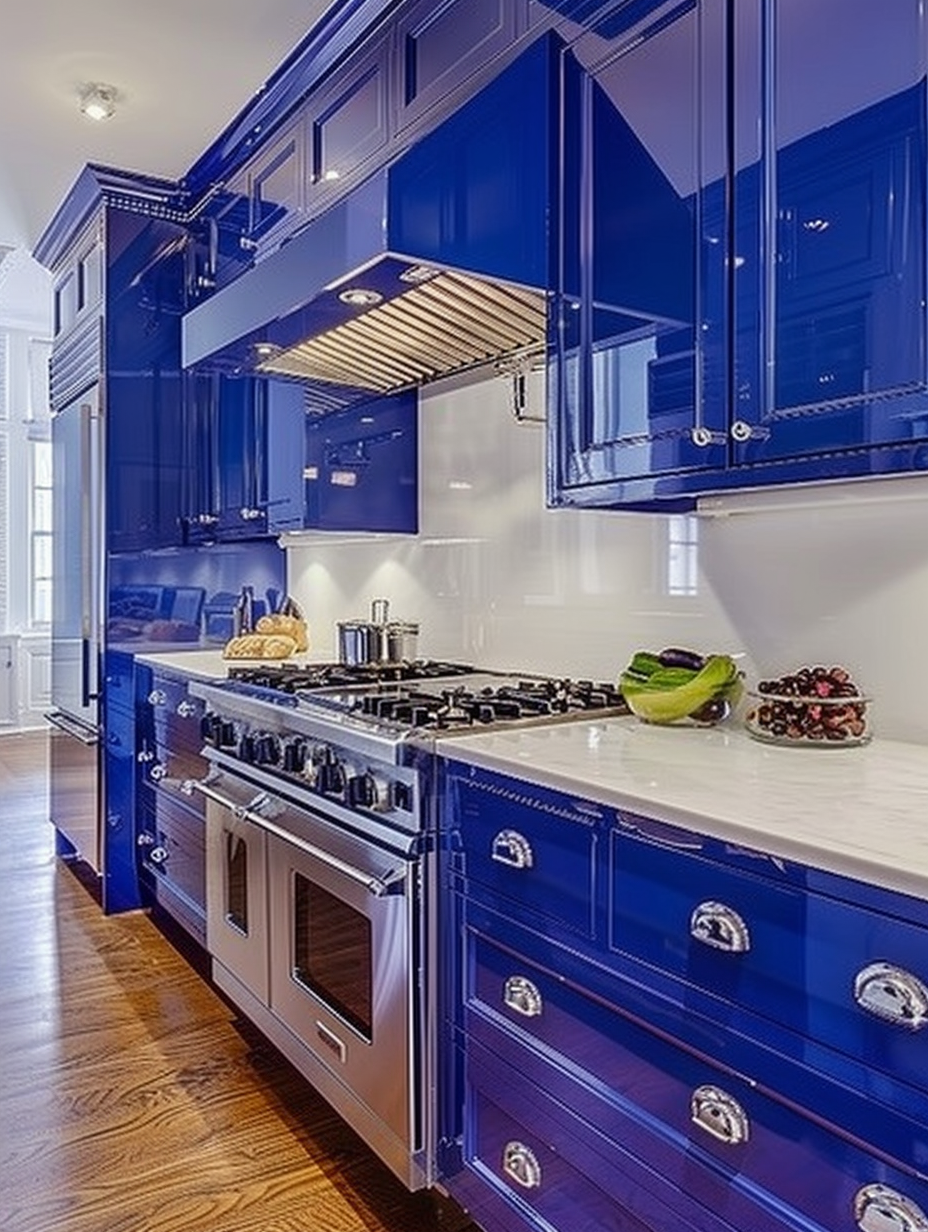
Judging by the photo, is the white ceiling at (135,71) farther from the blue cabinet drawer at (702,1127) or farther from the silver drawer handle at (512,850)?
the blue cabinet drawer at (702,1127)

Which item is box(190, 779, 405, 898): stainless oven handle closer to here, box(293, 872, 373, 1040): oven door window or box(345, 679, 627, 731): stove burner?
box(293, 872, 373, 1040): oven door window

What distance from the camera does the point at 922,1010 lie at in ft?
3.06

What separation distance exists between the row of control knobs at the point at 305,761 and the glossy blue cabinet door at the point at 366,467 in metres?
0.74

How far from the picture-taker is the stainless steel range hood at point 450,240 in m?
1.86

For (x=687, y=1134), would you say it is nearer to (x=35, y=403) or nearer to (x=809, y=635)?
(x=809, y=635)

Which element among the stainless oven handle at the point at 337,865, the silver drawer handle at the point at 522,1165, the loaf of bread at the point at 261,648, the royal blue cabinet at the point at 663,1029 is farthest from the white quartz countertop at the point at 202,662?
the silver drawer handle at the point at 522,1165

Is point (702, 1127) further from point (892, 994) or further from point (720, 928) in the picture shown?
point (892, 994)

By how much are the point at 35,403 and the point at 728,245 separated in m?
7.06

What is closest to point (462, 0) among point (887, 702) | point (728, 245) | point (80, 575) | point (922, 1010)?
point (728, 245)

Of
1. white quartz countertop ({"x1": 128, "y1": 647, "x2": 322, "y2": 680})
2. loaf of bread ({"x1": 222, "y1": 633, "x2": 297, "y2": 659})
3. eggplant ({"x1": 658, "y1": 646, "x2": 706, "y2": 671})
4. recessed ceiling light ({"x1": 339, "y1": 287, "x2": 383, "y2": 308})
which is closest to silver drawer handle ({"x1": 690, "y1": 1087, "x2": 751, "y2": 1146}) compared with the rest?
eggplant ({"x1": 658, "y1": 646, "x2": 706, "y2": 671})

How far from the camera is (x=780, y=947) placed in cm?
109

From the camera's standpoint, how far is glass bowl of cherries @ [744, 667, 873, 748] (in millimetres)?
1591

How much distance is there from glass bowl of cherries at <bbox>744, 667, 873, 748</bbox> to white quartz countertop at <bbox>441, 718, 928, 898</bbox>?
0.02 meters

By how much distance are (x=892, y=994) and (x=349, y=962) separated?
1201mm
